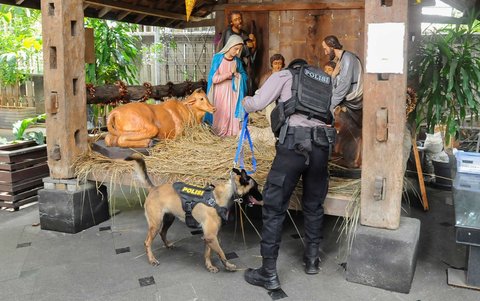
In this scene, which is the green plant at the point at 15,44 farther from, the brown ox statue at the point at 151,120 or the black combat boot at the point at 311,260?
the black combat boot at the point at 311,260

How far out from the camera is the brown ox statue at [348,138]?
492 cm

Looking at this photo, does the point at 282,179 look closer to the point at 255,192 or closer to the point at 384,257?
the point at 255,192

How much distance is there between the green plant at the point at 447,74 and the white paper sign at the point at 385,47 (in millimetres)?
1939

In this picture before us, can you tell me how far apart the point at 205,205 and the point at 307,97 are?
129cm

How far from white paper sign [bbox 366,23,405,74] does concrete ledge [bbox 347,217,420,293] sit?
136cm

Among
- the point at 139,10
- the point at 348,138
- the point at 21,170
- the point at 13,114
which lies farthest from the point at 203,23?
the point at 13,114

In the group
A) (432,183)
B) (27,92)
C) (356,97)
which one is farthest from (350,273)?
(27,92)

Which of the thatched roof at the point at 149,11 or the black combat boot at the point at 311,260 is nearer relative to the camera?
the black combat boot at the point at 311,260

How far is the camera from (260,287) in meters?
3.82

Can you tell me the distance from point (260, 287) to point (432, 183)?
14.4 feet

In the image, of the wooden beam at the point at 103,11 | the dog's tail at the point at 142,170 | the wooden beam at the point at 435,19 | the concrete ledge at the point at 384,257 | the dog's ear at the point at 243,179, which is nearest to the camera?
the concrete ledge at the point at 384,257

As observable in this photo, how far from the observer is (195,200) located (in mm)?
Result: 3949

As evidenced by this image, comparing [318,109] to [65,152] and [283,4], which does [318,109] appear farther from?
[283,4]

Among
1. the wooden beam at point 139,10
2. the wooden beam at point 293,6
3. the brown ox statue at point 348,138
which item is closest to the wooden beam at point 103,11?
the wooden beam at point 139,10
